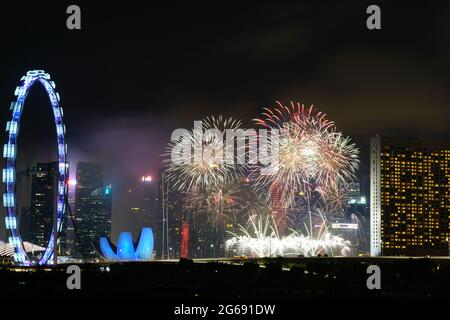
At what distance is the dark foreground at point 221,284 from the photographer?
74250 mm

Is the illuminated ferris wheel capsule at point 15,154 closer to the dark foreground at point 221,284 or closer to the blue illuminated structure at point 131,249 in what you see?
the dark foreground at point 221,284

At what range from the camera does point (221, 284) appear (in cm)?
8794

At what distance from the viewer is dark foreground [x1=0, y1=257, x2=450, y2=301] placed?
7425 cm

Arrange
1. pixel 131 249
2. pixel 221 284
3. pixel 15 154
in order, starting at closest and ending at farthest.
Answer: pixel 221 284 → pixel 15 154 → pixel 131 249

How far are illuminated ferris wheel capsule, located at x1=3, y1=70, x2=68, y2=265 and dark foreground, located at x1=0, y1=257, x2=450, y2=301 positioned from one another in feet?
29.3

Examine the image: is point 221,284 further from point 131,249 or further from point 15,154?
point 131,249

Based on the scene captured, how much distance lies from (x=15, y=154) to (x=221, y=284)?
115 feet

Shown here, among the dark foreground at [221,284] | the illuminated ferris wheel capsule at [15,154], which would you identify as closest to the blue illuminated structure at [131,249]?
the dark foreground at [221,284]

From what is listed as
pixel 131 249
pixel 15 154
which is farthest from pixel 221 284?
pixel 131 249
